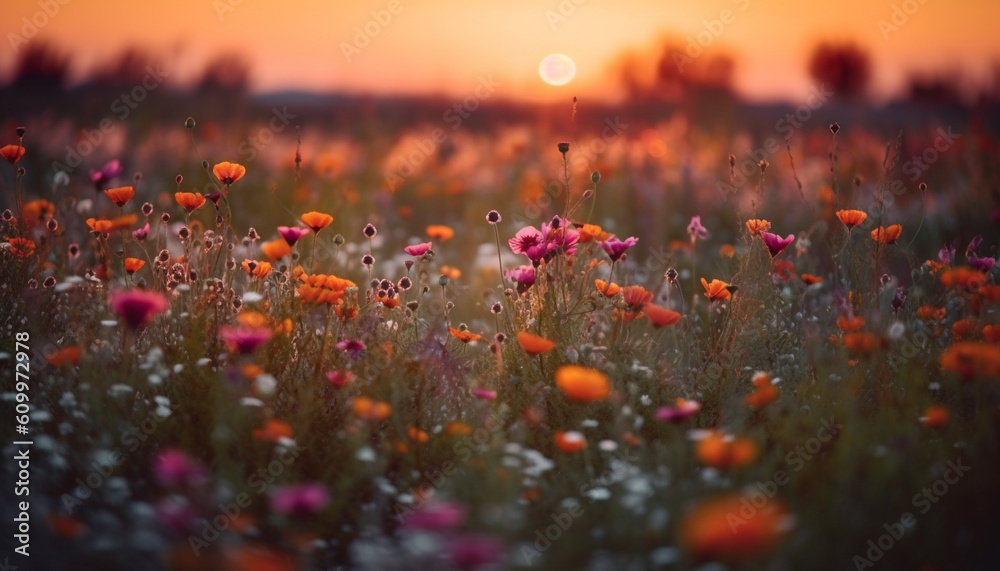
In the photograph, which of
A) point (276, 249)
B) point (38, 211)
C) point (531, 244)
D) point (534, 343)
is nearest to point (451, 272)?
point (531, 244)

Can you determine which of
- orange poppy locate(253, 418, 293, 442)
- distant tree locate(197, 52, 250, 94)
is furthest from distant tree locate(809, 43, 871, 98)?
orange poppy locate(253, 418, 293, 442)

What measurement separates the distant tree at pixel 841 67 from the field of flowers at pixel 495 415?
10.1m

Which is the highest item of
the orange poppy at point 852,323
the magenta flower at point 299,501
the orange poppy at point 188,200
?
the orange poppy at point 188,200

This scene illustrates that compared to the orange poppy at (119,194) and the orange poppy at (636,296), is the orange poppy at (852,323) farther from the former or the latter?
the orange poppy at (119,194)

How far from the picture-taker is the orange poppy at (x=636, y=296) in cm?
306

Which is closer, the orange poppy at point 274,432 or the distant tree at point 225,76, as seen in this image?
the orange poppy at point 274,432

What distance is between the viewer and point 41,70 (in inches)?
511

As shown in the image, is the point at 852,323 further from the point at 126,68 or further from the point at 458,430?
the point at 126,68

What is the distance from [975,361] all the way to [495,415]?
151 cm

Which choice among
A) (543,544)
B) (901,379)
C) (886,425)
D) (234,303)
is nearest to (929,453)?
(886,425)

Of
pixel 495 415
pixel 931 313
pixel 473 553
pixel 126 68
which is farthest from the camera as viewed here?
pixel 126 68

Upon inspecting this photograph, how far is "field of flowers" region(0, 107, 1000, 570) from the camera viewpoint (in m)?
2.07

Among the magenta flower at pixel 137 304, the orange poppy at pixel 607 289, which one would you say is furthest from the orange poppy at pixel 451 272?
the magenta flower at pixel 137 304

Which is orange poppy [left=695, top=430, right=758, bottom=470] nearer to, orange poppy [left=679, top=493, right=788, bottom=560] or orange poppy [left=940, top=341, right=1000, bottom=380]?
orange poppy [left=679, top=493, right=788, bottom=560]
